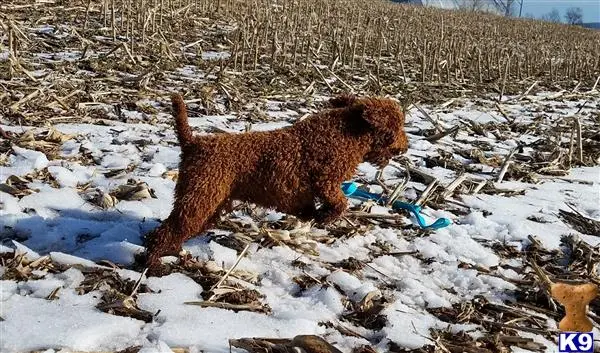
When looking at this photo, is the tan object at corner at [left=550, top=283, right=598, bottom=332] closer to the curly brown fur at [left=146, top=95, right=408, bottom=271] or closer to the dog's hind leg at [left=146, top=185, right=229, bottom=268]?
the curly brown fur at [left=146, top=95, right=408, bottom=271]

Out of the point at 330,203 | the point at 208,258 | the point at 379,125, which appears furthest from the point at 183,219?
the point at 379,125

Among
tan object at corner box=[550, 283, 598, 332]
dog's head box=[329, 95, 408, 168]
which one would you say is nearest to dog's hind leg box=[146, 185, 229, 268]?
dog's head box=[329, 95, 408, 168]

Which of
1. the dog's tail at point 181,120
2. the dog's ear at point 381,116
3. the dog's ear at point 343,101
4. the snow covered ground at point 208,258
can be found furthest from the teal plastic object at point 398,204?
the dog's tail at point 181,120

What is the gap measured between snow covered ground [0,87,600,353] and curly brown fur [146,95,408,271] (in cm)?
33

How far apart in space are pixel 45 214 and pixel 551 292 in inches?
117

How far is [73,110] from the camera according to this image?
5344 millimetres

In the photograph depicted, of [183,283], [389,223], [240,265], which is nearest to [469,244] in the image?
[389,223]

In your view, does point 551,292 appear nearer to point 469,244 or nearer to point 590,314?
point 590,314

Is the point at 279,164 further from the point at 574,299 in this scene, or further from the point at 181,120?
the point at 574,299

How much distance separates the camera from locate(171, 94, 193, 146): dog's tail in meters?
2.89

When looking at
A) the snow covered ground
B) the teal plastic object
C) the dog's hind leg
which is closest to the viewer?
the snow covered ground

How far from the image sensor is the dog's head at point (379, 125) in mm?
3021

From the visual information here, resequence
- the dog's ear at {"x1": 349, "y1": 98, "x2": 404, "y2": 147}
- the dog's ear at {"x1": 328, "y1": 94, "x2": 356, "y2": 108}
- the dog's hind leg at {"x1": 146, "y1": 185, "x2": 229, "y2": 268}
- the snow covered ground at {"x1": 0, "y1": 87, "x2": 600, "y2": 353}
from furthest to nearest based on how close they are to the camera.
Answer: the dog's ear at {"x1": 328, "y1": 94, "x2": 356, "y2": 108}
the dog's ear at {"x1": 349, "y1": 98, "x2": 404, "y2": 147}
the dog's hind leg at {"x1": 146, "y1": 185, "x2": 229, "y2": 268}
the snow covered ground at {"x1": 0, "y1": 87, "x2": 600, "y2": 353}

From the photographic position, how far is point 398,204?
4137 mm
